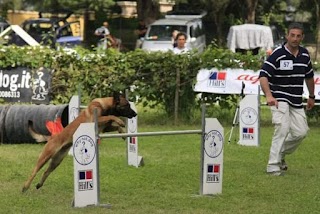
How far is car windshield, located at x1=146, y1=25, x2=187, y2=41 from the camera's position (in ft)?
96.2

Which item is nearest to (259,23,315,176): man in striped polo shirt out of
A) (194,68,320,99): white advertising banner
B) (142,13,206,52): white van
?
(194,68,320,99): white advertising banner

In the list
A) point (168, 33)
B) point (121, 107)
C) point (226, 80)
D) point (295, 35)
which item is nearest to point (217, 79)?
point (226, 80)

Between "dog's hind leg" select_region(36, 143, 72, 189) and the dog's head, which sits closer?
"dog's hind leg" select_region(36, 143, 72, 189)

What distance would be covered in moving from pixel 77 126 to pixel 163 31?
2115 centimetres

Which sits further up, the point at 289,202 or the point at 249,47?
the point at 289,202

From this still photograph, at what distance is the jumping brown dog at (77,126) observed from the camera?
8.77 m

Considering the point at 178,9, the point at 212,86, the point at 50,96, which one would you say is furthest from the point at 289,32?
the point at 178,9

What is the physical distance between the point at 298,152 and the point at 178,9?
26.1 metres

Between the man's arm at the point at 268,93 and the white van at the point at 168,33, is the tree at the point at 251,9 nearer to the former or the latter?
the white van at the point at 168,33

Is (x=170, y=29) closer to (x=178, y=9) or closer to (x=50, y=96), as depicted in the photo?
(x=178, y=9)

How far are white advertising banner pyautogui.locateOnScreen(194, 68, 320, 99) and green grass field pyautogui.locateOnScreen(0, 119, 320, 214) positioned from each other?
2.49 meters

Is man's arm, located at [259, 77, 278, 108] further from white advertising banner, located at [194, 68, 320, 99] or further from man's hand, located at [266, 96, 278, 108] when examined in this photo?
white advertising banner, located at [194, 68, 320, 99]

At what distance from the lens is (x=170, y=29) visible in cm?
2972

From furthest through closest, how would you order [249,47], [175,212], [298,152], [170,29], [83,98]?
[170,29] → [249,47] → [83,98] → [298,152] → [175,212]
